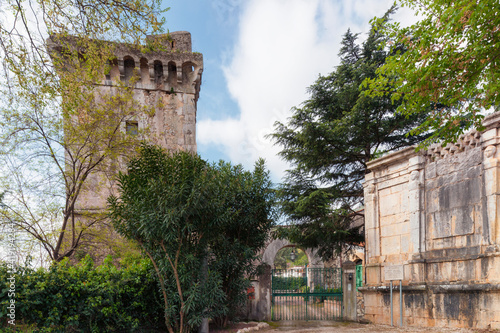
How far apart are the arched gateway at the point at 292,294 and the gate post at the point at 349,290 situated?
213mm

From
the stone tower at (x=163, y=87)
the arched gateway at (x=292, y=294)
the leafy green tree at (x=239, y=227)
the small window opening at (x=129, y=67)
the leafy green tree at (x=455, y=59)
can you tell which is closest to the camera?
the leafy green tree at (x=455, y=59)

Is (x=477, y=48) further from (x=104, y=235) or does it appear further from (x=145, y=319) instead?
(x=104, y=235)

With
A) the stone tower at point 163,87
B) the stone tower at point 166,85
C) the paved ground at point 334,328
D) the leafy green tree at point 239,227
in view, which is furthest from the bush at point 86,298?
the stone tower at point 166,85

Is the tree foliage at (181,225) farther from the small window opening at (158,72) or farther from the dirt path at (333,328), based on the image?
the small window opening at (158,72)

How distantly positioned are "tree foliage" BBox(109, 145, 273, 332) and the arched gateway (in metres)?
2.73

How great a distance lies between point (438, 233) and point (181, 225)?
20.9ft

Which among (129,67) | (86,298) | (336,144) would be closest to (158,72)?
(129,67)

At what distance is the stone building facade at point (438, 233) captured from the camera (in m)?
8.52

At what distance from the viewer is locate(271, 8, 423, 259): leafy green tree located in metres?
14.3

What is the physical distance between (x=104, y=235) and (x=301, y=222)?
7.02m

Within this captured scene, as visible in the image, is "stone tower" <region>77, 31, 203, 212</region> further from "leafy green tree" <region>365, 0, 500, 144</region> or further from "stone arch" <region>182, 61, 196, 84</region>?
"leafy green tree" <region>365, 0, 500, 144</region>

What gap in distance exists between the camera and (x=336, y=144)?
49.3 ft

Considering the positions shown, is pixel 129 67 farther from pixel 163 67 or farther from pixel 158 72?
pixel 163 67

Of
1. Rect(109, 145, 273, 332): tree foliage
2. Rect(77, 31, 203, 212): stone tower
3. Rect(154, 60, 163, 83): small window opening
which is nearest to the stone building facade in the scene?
Rect(109, 145, 273, 332): tree foliage
